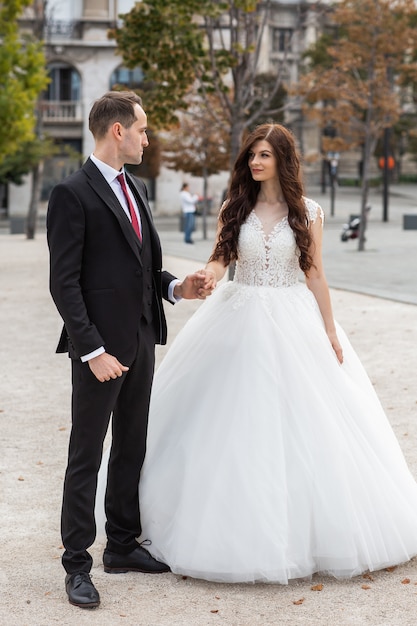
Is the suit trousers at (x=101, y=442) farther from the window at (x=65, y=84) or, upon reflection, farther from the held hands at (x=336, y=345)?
the window at (x=65, y=84)

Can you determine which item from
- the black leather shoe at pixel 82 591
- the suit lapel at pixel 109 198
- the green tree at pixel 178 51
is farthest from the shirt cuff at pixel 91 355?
the green tree at pixel 178 51

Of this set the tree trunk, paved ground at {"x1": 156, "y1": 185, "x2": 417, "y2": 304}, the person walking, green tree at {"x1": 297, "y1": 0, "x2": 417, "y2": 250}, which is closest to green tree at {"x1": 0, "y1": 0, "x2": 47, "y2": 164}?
paved ground at {"x1": 156, "y1": 185, "x2": 417, "y2": 304}

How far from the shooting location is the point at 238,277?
202 inches

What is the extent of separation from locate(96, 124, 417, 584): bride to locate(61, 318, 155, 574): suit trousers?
0.44 feet

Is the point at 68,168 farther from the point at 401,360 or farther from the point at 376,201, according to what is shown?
the point at 401,360

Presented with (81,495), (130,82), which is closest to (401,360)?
(81,495)

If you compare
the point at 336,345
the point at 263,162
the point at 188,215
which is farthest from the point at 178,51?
the point at 188,215

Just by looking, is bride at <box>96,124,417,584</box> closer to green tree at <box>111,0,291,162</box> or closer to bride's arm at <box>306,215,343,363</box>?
bride's arm at <box>306,215,343,363</box>

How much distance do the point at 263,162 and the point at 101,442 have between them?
151 cm

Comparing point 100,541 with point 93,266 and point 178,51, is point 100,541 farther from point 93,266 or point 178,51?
point 178,51

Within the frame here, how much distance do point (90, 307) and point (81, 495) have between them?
79 centimetres

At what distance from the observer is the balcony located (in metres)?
56.1

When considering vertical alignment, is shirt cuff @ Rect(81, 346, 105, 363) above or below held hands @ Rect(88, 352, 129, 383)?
above

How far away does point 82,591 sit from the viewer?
14.1ft
